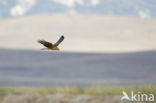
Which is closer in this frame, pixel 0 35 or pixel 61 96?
pixel 61 96

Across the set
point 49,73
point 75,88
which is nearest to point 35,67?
point 49,73

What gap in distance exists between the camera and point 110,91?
549 inches

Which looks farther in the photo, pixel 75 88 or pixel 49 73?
pixel 49 73

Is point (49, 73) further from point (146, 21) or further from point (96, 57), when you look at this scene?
point (146, 21)

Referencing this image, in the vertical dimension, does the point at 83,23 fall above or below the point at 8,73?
above

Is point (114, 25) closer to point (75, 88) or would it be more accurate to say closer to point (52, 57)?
point (52, 57)

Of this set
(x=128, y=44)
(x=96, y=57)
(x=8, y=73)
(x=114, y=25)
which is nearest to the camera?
(x=8, y=73)

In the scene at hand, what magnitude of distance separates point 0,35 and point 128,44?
12.5 meters

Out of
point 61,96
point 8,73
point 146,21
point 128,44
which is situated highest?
point 146,21

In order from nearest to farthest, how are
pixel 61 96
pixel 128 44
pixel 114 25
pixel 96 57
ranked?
pixel 61 96 → pixel 96 57 → pixel 128 44 → pixel 114 25

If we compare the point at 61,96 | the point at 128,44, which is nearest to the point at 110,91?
the point at 61,96

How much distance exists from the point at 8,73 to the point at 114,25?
28.6 m

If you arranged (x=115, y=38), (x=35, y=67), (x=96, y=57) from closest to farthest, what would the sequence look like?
(x=35, y=67) → (x=96, y=57) → (x=115, y=38)

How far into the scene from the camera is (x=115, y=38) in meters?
58.5
